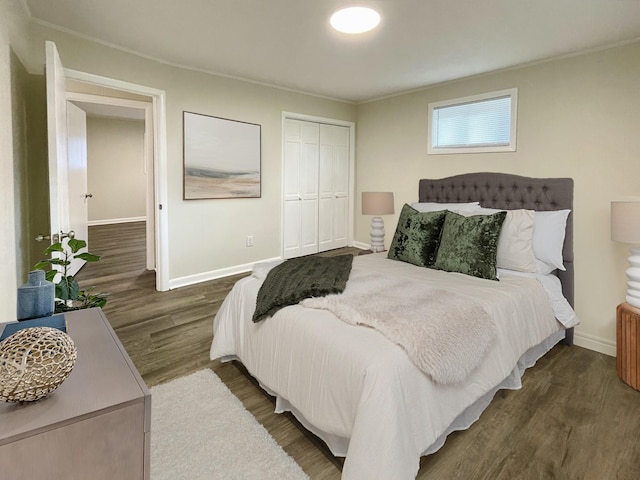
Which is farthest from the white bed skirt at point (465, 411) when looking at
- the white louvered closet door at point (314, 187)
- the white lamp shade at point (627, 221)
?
the white louvered closet door at point (314, 187)

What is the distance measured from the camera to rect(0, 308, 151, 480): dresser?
789mm

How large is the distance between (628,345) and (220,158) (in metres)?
4.07

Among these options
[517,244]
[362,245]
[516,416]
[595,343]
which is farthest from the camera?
[362,245]

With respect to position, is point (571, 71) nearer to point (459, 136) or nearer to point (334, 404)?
point (459, 136)

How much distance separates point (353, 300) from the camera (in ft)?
6.52

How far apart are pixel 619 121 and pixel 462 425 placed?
2.64 m

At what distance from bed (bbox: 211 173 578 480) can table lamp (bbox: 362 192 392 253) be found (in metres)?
1.02

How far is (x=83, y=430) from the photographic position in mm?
850

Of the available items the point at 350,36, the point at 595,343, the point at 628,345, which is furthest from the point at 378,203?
the point at 628,345

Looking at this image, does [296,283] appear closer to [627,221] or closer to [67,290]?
[67,290]

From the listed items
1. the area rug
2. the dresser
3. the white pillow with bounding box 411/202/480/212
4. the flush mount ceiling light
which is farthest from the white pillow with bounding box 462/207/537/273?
the dresser

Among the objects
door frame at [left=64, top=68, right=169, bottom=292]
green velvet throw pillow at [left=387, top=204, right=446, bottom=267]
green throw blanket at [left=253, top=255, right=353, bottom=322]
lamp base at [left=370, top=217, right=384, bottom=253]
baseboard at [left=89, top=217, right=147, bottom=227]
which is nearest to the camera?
green throw blanket at [left=253, top=255, right=353, bottom=322]

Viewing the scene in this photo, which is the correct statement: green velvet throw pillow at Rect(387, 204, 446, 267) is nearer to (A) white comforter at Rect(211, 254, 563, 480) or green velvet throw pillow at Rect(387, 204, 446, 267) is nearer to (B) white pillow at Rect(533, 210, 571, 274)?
Answer: (A) white comforter at Rect(211, 254, 563, 480)

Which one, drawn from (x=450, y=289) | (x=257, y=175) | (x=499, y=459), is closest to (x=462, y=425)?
(x=499, y=459)
